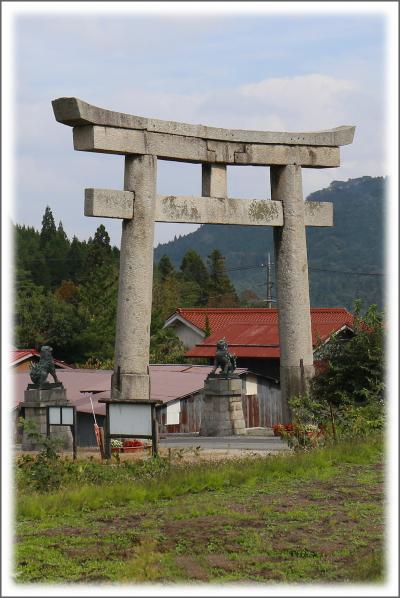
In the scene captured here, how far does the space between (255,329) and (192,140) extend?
20174 mm

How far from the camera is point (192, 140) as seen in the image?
69.6 feet

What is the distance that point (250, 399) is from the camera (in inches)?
1415

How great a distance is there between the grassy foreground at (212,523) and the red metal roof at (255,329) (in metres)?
22.1

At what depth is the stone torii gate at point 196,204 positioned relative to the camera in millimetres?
19766

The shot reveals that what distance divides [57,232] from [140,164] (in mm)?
63019

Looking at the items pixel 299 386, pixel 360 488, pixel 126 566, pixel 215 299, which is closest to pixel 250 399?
pixel 299 386

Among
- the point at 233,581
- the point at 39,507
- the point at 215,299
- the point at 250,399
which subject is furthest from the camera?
the point at 215,299

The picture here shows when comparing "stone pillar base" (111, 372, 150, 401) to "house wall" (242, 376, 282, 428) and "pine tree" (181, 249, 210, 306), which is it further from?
"pine tree" (181, 249, 210, 306)

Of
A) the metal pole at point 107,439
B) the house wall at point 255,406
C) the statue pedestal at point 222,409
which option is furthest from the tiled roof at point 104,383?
the metal pole at point 107,439

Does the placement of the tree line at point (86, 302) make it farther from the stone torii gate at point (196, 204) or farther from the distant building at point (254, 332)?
the stone torii gate at point (196, 204)

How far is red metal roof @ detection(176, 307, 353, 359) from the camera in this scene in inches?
1508

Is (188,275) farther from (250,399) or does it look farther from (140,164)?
(140,164)

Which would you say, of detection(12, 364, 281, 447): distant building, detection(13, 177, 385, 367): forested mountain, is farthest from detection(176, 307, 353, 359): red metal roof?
detection(13, 177, 385, 367): forested mountain

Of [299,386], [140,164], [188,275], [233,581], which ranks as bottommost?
[233,581]
